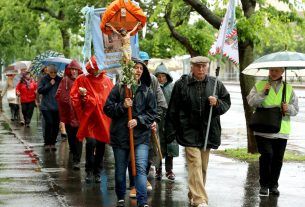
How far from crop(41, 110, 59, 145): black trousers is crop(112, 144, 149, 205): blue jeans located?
6234 millimetres

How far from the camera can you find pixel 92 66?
33.3 ft

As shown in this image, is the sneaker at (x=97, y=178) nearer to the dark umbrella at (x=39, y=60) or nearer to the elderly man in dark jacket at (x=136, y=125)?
the elderly man in dark jacket at (x=136, y=125)

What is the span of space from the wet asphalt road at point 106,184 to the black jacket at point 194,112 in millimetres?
819

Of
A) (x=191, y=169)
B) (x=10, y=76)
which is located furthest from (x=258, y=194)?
(x=10, y=76)

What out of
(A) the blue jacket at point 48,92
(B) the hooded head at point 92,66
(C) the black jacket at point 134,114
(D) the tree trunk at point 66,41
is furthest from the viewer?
(D) the tree trunk at point 66,41

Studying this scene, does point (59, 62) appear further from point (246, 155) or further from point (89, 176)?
point (89, 176)

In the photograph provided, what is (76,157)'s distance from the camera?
11.8m

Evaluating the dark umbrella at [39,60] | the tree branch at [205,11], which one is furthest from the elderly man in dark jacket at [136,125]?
the dark umbrella at [39,60]

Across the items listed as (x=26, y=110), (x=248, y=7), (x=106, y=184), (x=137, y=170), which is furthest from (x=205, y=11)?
(x=26, y=110)

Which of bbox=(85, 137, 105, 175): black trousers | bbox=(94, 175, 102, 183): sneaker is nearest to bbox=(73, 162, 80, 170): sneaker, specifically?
bbox=(85, 137, 105, 175): black trousers

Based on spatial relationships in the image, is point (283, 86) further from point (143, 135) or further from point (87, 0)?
point (87, 0)

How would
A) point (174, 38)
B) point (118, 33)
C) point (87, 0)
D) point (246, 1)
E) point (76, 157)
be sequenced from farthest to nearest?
point (87, 0) < point (174, 38) < point (246, 1) < point (76, 157) < point (118, 33)

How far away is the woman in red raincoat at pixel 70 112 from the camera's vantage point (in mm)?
11734

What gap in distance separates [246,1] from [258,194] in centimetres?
520
